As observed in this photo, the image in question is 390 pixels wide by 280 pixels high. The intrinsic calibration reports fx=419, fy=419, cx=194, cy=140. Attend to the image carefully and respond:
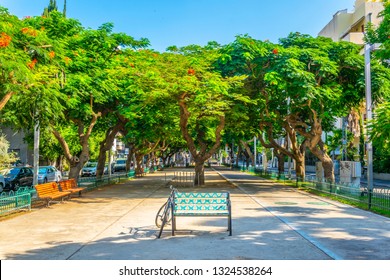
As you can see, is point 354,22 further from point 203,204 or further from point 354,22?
point 203,204

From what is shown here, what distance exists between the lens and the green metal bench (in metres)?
10.8

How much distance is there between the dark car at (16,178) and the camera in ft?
95.0

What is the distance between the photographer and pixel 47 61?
553 inches

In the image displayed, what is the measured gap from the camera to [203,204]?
36.1 feet

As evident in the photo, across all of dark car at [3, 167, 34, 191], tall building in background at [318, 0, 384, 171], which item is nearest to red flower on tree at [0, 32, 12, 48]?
dark car at [3, 167, 34, 191]

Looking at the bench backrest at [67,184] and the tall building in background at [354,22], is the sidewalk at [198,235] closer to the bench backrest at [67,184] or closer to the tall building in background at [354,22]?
the bench backrest at [67,184]

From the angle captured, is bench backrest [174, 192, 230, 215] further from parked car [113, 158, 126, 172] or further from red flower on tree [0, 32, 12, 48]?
parked car [113, 158, 126, 172]

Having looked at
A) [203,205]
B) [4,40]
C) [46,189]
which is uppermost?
[4,40]

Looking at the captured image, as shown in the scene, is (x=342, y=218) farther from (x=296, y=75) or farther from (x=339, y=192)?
(x=296, y=75)

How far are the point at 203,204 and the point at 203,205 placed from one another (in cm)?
3

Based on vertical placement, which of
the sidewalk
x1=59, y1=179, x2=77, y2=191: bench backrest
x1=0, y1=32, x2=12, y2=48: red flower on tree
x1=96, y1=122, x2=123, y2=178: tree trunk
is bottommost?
the sidewalk

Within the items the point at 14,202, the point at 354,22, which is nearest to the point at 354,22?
the point at 354,22

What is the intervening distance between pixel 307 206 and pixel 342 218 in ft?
11.8

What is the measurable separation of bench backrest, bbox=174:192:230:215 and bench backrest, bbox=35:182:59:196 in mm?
7887
